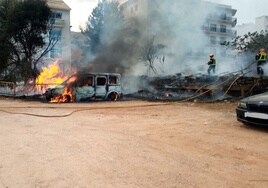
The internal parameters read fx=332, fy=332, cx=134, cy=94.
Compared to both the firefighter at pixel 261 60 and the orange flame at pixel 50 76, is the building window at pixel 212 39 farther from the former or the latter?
the orange flame at pixel 50 76

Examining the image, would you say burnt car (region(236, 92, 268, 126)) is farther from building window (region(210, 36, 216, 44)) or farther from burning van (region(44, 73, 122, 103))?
building window (region(210, 36, 216, 44))

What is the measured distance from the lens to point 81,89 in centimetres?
1627

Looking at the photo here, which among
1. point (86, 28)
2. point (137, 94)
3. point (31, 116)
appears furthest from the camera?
point (86, 28)

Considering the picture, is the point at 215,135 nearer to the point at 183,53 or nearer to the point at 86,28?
the point at 183,53

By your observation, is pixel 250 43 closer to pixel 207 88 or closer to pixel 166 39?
pixel 166 39

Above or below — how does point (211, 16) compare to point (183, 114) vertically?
above

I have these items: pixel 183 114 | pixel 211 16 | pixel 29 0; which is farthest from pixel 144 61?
pixel 183 114

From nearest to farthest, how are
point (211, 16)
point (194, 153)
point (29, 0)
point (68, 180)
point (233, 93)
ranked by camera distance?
1. point (68, 180)
2. point (194, 153)
3. point (233, 93)
4. point (211, 16)
5. point (29, 0)

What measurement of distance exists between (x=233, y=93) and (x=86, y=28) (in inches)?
713

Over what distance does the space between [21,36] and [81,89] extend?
11071mm

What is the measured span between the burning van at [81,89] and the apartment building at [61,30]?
2093 centimetres

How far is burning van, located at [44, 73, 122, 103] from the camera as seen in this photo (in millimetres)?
16109

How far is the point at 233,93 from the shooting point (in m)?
16.3

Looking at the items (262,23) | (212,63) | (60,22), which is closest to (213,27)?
(212,63)
